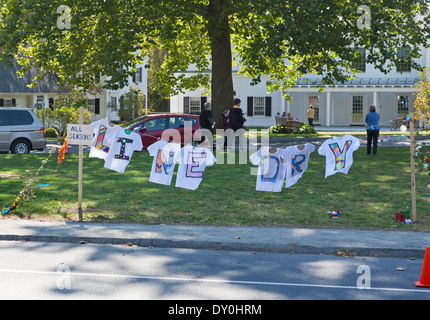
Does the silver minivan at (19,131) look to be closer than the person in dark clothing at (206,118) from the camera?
→ No

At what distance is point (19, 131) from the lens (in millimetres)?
25172

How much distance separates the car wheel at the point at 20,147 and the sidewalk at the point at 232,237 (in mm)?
13185

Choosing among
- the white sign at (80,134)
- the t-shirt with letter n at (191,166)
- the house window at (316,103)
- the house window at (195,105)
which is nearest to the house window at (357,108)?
the house window at (316,103)

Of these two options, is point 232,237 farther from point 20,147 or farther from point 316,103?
point 316,103

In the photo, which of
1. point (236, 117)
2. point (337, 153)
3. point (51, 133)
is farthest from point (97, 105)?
point (337, 153)

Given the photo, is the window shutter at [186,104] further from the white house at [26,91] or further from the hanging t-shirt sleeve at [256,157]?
the hanging t-shirt sleeve at [256,157]

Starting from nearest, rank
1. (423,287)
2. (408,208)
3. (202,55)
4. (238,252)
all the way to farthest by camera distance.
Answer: (423,287) → (238,252) → (408,208) → (202,55)

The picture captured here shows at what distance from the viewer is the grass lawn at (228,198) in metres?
13.2

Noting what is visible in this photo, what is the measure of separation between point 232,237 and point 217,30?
1794 centimetres

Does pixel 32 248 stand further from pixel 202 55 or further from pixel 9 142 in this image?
pixel 202 55

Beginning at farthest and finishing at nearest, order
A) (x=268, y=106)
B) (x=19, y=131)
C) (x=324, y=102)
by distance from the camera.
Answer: (x=324, y=102) → (x=268, y=106) → (x=19, y=131)

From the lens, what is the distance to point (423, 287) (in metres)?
7.92
